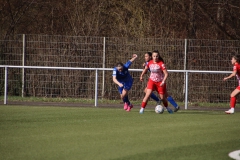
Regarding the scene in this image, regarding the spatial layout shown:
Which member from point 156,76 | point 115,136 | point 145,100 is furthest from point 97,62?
point 115,136

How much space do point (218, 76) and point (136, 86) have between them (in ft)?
9.84

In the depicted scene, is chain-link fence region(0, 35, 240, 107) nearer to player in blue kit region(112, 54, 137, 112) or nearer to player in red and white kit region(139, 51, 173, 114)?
player in blue kit region(112, 54, 137, 112)

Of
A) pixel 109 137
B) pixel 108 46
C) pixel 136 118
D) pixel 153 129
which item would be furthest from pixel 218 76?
pixel 109 137

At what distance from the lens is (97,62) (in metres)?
22.4

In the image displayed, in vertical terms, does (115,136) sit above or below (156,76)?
below

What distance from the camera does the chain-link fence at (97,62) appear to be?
70.9ft

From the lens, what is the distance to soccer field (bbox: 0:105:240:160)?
8516mm

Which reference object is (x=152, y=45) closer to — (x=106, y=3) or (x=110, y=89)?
(x=110, y=89)

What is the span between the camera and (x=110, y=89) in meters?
22.3

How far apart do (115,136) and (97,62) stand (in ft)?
39.0

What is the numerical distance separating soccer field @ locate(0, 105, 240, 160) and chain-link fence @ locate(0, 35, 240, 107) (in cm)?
644

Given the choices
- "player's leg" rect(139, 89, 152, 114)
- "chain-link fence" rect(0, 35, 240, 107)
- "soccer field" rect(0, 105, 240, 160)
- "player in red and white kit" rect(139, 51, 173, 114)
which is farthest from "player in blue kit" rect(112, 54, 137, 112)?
"chain-link fence" rect(0, 35, 240, 107)

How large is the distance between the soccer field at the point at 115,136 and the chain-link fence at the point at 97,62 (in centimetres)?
644

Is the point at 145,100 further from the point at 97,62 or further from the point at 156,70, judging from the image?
the point at 97,62
